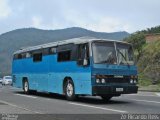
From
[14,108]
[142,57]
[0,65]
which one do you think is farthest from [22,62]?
[0,65]

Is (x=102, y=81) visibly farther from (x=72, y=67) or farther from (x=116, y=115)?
(x=116, y=115)

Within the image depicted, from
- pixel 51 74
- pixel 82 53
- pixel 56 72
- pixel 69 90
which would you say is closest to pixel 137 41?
pixel 51 74

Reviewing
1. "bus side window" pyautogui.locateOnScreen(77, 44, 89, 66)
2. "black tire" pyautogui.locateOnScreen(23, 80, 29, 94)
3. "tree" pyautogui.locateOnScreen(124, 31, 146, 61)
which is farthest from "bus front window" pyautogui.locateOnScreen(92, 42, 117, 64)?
"tree" pyautogui.locateOnScreen(124, 31, 146, 61)

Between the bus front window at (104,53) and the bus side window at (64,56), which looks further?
the bus side window at (64,56)

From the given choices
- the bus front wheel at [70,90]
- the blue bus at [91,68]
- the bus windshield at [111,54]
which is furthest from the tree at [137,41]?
the bus windshield at [111,54]

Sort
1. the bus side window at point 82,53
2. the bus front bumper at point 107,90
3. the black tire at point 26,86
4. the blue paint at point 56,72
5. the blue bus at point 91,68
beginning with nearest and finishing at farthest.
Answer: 1. the bus front bumper at point 107,90
2. the blue bus at point 91,68
3. the blue paint at point 56,72
4. the bus side window at point 82,53
5. the black tire at point 26,86

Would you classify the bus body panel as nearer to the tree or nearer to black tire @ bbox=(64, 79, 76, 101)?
black tire @ bbox=(64, 79, 76, 101)

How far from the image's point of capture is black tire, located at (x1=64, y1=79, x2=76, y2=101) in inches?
899

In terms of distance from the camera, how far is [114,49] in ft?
71.1

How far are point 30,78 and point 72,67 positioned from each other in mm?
6881

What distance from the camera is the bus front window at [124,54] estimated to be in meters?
21.7

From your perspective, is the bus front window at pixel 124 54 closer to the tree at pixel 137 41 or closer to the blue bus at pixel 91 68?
the blue bus at pixel 91 68

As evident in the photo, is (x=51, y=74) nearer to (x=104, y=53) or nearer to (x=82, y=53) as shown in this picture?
(x=82, y=53)

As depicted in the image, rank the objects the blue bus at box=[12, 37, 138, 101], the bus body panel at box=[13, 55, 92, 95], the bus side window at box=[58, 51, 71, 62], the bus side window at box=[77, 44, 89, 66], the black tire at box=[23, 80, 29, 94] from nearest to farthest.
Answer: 1. the blue bus at box=[12, 37, 138, 101]
2. the bus side window at box=[77, 44, 89, 66]
3. the bus body panel at box=[13, 55, 92, 95]
4. the bus side window at box=[58, 51, 71, 62]
5. the black tire at box=[23, 80, 29, 94]
